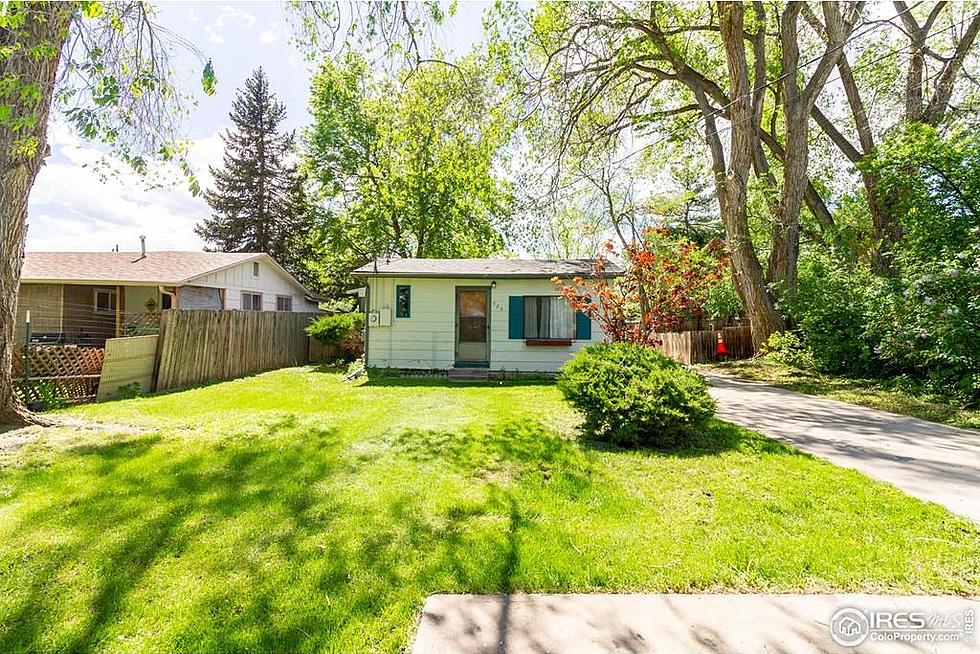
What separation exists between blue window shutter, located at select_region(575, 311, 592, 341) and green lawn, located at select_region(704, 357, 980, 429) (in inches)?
155

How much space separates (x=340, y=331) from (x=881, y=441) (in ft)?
39.9

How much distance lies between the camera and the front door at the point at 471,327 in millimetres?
10844

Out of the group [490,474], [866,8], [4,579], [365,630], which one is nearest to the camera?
[365,630]

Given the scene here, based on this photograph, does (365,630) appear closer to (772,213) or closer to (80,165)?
(80,165)

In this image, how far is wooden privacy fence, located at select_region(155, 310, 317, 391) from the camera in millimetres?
9164

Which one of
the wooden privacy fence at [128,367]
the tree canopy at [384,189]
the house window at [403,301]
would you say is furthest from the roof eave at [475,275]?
the tree canopy at [384,189]

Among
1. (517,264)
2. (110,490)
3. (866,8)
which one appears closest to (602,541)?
(110,490)

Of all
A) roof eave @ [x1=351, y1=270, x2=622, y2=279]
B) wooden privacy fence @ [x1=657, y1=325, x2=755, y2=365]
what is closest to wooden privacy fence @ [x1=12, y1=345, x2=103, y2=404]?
roof eave @ [x1=351, y1=270, x2=622, y2=279]

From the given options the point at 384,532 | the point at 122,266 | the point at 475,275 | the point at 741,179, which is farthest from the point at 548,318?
the point at 122,266

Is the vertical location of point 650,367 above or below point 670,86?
below

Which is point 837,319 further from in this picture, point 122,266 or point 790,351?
point 122,266

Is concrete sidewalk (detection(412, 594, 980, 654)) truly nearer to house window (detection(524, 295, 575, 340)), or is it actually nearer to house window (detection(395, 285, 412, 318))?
house window (detection(524, 295, 575, 340))

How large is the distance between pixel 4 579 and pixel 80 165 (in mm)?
5027

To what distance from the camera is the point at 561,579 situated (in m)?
2.38
